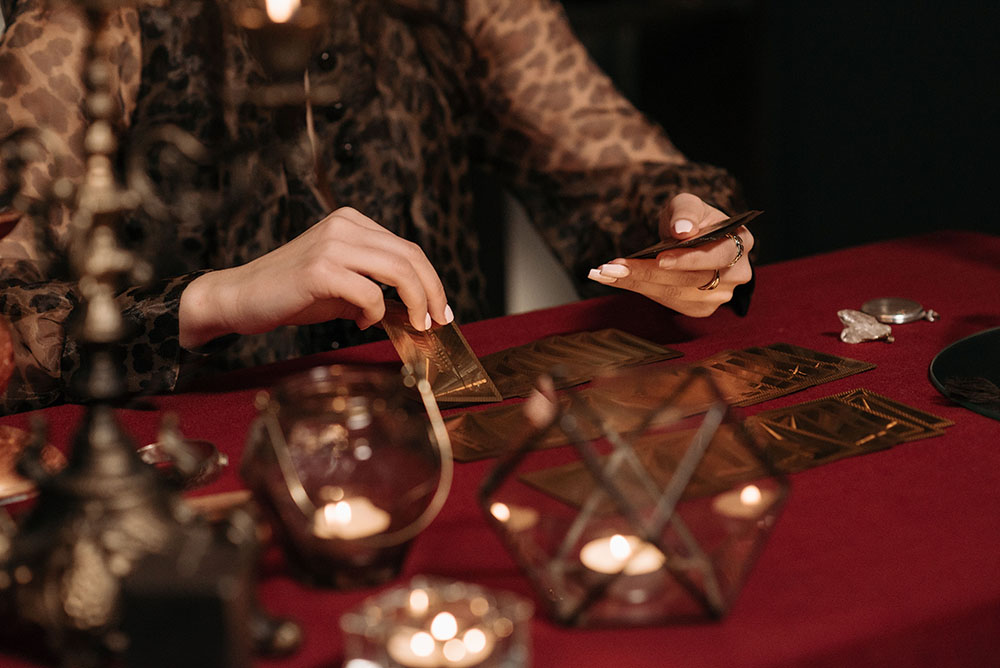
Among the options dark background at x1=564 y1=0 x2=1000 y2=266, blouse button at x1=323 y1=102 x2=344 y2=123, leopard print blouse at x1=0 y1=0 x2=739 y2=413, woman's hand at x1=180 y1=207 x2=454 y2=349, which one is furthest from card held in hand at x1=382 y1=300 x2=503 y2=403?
dark background at x1=564 y1=0 x2=1000 y2=266

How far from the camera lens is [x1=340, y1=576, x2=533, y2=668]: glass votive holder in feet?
1.69

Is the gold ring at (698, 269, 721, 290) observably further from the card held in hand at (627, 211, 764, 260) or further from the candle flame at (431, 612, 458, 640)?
the candle flame at (431, 612, 458, 640)

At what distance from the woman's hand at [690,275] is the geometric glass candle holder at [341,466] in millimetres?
581

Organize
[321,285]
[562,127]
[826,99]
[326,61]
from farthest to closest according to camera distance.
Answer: [826,99] → [562,127] → [326,61] → [321,285]

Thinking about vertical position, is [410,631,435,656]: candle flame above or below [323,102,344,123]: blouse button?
below

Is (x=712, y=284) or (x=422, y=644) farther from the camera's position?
(x=712, y=284)

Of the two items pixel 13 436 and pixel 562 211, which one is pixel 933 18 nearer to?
pixel 562 211

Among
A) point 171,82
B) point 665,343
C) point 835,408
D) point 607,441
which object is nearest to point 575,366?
point 665,343

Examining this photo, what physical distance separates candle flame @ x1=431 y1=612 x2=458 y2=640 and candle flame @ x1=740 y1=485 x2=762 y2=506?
217 millimetres

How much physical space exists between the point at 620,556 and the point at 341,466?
184 millimetres

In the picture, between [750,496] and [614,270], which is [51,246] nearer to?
[614,270]

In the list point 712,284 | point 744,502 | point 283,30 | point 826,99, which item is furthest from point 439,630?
point 826,99

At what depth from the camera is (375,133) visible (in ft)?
5.58

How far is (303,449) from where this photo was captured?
0.60m
